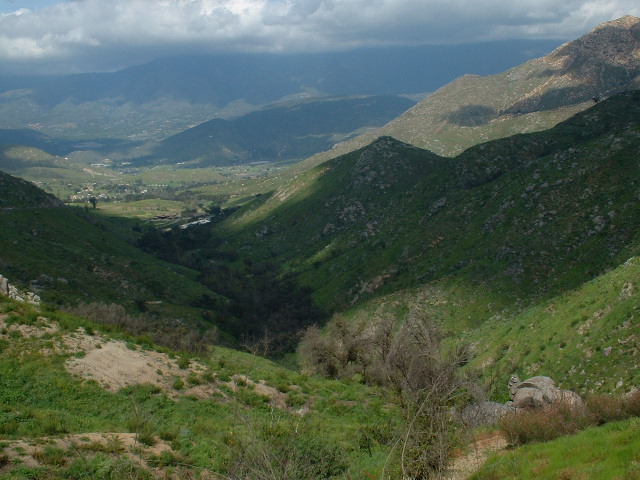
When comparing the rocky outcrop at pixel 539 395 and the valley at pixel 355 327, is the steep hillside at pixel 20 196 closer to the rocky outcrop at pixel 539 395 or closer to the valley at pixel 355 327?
the valley at pixel 355 327

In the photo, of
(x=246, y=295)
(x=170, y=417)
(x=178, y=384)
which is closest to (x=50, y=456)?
(x=170, y=417)

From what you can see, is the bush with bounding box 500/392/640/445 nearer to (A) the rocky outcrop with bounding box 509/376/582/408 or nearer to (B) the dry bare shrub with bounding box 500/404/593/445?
(B) the dry bare shrub with bounding box 500/404/593/445

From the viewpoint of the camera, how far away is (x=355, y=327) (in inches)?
2442

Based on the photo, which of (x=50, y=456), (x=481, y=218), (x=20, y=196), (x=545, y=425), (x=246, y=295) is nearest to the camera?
(x=50, y=456)

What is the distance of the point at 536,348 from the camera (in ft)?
132

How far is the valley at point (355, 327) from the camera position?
17203 millimetres

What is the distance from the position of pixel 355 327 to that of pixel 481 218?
3716 cm

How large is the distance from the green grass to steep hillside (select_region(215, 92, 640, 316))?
138ft

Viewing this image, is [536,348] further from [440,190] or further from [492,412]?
[440,190]

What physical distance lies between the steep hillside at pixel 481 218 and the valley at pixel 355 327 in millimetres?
482

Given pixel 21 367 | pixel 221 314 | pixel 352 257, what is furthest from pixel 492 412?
pixel 352 257

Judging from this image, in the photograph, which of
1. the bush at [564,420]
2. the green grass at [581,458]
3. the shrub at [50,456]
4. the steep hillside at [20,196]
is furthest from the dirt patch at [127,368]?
the steep hillside at [20,196]

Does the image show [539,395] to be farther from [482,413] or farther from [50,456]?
A: [50,456]

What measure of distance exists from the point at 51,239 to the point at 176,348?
76.1 m
